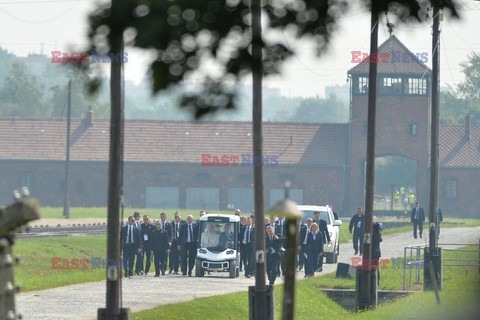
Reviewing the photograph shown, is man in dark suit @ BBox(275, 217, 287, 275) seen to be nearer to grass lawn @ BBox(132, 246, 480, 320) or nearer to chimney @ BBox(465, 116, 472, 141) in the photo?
grass lawn @ BBox(132, 246, 480, 320)

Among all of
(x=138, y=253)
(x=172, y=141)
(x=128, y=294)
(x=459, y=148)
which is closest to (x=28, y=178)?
(x=172, y=141)

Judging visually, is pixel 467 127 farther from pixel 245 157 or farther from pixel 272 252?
pixel 272 252

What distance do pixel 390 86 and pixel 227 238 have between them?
153ft

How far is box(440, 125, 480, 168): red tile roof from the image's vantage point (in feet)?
274

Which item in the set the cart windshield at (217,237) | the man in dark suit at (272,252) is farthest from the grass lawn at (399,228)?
the man in dark suit at (272,252)

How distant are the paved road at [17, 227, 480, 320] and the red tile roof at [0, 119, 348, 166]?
4494cm

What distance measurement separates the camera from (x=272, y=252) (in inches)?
1258

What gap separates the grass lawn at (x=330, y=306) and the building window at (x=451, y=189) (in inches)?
1961

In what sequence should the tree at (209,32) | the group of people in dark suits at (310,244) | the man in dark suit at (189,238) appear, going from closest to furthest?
the tree at (209,32)
the man in dark suit at (189,238)
the group of people in dark suits at (310,244)

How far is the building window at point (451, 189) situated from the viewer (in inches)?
3278

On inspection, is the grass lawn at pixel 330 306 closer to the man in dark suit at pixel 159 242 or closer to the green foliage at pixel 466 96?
the man in dark suit at pixel 159 242

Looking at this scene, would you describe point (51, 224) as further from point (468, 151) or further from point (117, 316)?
point (117, 316)

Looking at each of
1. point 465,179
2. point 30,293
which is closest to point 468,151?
point 465,179

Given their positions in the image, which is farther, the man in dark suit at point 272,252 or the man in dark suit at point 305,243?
the man in dark suit at point 305,243
